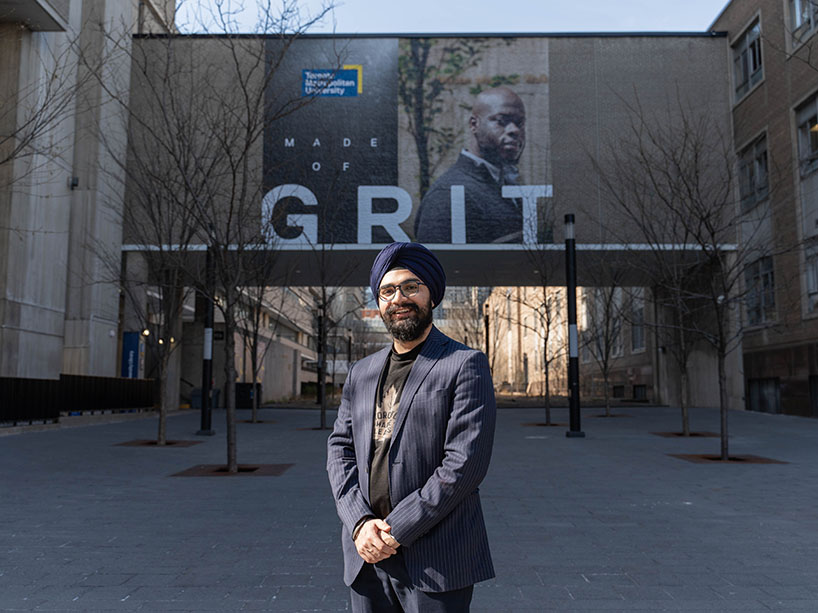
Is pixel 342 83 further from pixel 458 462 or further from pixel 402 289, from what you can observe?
pixel 458 462

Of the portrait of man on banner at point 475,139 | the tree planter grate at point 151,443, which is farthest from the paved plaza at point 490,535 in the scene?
the portrait of man on banner at point 475,139

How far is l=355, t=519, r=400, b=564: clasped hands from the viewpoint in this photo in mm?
2105

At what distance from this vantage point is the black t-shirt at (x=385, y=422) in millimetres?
2264

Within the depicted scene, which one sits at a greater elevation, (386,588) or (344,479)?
(344,479)

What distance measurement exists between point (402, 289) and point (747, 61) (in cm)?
2691

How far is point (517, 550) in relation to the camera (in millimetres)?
5543

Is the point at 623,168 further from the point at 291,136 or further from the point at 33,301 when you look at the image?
the point at 33,301

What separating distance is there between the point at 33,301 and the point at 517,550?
63.0ft

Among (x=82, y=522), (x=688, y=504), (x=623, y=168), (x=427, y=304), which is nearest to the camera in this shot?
(x=427, y=304)

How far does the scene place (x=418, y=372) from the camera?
7.52 ft

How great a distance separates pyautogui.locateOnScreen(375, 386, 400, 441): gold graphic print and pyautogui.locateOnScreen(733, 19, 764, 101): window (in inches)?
998

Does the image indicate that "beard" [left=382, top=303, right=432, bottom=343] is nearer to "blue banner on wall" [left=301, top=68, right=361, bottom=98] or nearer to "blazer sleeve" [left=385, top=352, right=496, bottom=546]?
"blazer sleeve" [left=385, top=352, right=496, bottom=546]

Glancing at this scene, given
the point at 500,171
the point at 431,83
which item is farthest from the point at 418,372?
the point at 431,83

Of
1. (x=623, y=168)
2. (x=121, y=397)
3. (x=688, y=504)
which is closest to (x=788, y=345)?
(x=623, y=168)
